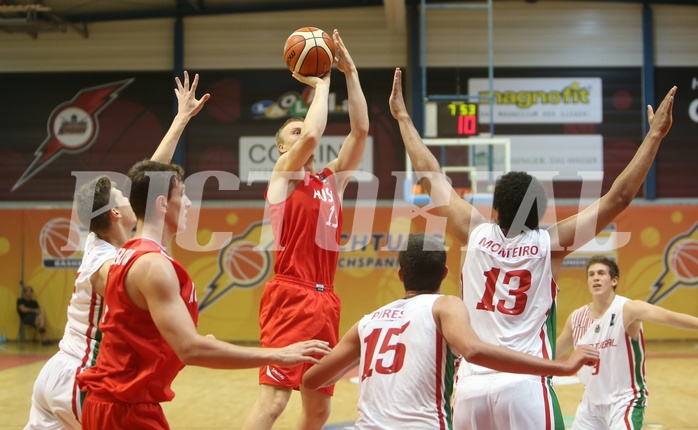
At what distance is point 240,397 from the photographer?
10.1m

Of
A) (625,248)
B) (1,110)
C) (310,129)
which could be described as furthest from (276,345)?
(1,110)

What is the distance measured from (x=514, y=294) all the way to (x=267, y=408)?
1.85 m

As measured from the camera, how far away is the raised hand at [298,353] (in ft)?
11.2

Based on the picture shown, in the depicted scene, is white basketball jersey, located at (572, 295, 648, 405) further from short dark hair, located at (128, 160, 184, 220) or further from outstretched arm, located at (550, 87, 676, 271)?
short dark hair, located at (128, 160, 184, 220)

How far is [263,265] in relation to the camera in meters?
16.8

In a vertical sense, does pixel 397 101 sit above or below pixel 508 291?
above

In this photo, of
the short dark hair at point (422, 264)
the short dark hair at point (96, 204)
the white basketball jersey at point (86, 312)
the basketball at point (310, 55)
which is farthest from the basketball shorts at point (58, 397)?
the basketball at point (310, 55)

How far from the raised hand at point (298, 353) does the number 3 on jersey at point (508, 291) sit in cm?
100

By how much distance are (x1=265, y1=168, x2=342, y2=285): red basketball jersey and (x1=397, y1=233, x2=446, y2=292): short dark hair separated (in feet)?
5.51

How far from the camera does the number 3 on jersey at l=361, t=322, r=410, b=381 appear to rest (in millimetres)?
3607

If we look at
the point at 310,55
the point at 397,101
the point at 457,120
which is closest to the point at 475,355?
the point at 397,101

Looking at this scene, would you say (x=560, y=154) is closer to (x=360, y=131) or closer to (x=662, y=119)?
(x=360, y=131)

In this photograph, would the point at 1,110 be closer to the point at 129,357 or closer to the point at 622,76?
the point at 622,76

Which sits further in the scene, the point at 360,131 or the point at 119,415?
the point at 360,131
